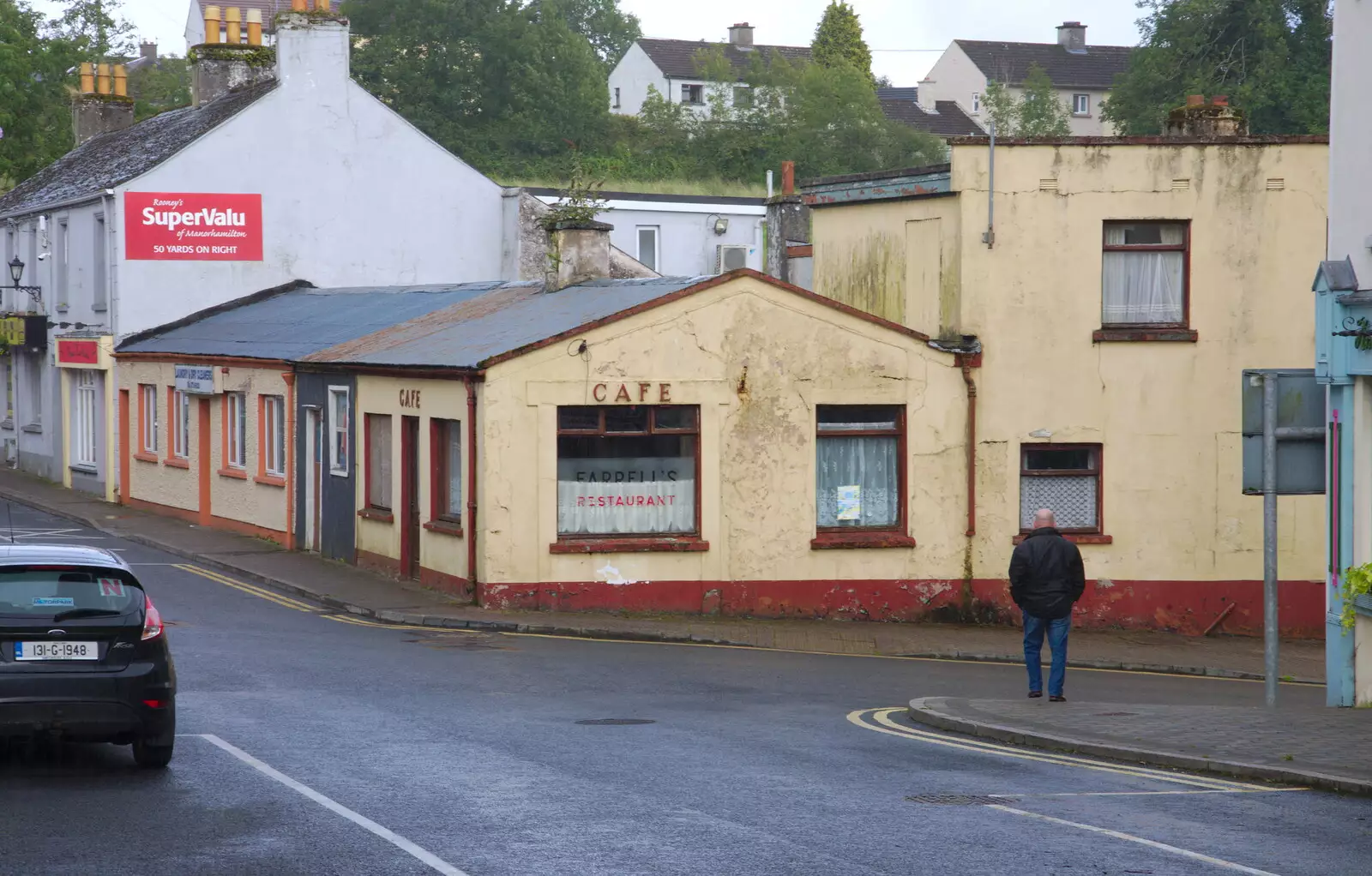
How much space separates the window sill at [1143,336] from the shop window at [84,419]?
23700mm

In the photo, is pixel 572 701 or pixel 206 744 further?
pixel 572 701

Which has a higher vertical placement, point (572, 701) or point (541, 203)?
point (541, 203)

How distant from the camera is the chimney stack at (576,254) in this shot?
2841 cm

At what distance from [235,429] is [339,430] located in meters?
5.62

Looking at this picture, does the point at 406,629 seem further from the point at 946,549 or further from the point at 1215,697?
the point at 1215,697

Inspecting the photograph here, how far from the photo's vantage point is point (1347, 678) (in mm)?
16250

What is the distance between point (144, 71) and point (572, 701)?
261 feet

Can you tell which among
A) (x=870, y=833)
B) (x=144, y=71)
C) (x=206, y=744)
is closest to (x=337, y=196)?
(x=206, y=744)

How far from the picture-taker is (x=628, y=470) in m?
24.1

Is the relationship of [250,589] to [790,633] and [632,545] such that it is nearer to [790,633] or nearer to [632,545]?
[632,545]

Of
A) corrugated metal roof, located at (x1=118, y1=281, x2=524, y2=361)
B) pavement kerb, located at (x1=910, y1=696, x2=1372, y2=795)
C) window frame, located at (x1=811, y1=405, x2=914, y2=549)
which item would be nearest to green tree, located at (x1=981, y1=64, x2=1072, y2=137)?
corrugated metal roof, located at (x1=118, y1=281, x2=524, y2=361)

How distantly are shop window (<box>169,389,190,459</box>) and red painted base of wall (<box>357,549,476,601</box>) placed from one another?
9.10 meters

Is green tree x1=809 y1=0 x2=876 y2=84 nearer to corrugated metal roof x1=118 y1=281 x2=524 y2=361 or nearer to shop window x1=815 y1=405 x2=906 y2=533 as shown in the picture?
corrugated metal roof x1=118 y1=281 x2=524 y2=361

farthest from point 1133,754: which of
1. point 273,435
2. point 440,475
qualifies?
point 273,435
